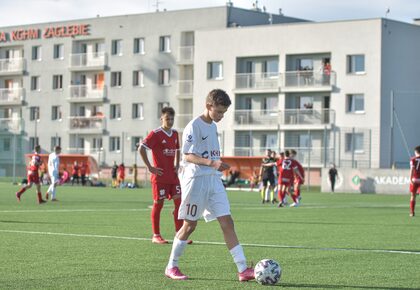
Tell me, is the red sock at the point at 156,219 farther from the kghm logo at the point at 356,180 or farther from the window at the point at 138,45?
the window at the point at 138,45

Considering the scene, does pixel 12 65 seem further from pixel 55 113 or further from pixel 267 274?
pixel 267 274

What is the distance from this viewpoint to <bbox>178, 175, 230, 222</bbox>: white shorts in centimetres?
1147

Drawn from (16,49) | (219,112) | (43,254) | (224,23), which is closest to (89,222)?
(43,254)

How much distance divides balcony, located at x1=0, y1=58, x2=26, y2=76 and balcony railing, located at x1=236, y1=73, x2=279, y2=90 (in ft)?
86.7

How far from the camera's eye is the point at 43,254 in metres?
13.9

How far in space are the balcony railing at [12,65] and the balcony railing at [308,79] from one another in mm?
31006

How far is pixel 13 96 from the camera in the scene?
315 ft

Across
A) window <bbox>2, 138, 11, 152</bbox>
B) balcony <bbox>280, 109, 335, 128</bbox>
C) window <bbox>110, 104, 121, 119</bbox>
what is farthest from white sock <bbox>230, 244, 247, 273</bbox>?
window <bbox>110, 104, 121, 119</bbox>

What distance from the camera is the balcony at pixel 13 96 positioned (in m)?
95.4

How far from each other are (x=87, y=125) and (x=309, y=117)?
80.0 ft

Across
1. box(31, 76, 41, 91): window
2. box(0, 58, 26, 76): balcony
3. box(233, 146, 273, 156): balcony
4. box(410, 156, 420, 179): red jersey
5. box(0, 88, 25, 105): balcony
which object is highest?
box(0, 58, 26, 76): balcony

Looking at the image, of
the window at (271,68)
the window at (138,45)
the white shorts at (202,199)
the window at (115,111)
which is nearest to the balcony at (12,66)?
the window at (115,111)

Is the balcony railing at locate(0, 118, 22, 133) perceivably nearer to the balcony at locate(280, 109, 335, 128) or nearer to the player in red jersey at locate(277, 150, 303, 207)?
the balcony at locate(280, 109, 335, 128)

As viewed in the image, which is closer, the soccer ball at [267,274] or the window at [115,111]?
the soccer ball at [267,274]
